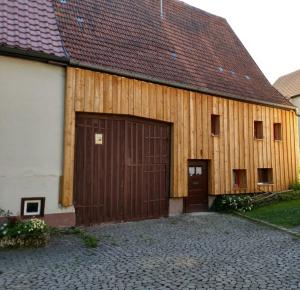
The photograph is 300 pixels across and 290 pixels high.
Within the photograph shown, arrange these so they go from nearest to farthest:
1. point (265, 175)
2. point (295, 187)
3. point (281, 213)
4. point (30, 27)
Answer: point (30, 27) < point (281, 213) < point (265, 175) < point (295, 187)

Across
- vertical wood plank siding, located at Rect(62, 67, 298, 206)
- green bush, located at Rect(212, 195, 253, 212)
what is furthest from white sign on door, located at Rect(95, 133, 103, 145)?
green bush, located at Rect(212, 195, 253, 212)

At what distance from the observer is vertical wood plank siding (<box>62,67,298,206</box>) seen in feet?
33.9

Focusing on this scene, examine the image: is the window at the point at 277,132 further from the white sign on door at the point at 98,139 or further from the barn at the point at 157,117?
the white sign on door at the point at 98,139

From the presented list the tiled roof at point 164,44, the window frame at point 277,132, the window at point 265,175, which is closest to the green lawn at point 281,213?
the window at point 265,175

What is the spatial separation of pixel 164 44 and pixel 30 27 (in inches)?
214

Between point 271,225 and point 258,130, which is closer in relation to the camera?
point 271,225

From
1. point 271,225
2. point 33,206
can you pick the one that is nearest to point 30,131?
point 33,206

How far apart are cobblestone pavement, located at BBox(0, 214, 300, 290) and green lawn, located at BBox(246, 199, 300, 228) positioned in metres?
1.19

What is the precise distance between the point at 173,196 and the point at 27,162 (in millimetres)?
5163

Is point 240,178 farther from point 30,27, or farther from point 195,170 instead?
point 30,27

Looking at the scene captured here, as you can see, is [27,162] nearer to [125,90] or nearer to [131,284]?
[125,90]

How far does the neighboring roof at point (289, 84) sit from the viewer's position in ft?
95.1

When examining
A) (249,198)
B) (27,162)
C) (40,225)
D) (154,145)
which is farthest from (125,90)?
(249,198)

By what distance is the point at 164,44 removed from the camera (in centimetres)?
1395
